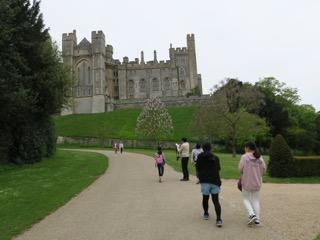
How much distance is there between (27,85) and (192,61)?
97.9m

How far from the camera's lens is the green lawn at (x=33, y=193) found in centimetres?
1135

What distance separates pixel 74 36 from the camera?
371 ft

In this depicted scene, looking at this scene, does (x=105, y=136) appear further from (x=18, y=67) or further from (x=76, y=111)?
(x=18, y=67)

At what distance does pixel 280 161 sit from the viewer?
23.2m

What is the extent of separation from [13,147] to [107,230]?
22907 millimetres

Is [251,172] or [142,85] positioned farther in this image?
[142,85]

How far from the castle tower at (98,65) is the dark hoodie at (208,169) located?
96.0m

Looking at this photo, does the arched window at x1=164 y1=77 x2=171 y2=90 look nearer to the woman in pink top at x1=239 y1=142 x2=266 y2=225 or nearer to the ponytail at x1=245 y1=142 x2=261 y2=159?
the ponytail at x1=245 y1=142 x2=261 y2=159

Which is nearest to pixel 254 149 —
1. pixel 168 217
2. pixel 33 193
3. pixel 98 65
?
pixel 168 217

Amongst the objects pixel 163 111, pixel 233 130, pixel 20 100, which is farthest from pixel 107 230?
pixel 163 111

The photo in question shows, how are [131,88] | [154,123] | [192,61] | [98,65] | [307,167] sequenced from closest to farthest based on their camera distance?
[307,167] < [154,123] < [98,65] < [192,61] < [131,88]

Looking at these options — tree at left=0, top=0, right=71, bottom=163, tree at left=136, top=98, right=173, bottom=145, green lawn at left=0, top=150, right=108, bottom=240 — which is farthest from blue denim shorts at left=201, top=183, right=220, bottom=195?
tree at left=136, top=98, right=173, bottom=145

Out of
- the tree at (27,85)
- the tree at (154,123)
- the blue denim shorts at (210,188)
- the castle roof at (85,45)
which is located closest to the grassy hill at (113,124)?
the tree at (154,123)

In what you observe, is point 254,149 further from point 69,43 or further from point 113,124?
point 69,43
